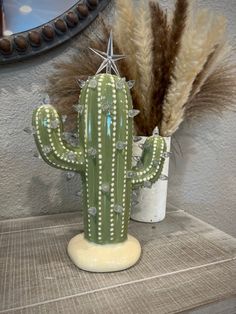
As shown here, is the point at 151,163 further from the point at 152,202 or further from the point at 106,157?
the point at 152,202

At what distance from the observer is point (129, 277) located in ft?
1.24

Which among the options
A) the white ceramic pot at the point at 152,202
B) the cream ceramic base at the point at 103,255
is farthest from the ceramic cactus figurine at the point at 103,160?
the white ceramic pot at the point at 152,202

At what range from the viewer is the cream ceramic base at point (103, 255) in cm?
38

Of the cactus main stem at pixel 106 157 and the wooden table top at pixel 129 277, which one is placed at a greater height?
the cactus main stem at pixel 106 157

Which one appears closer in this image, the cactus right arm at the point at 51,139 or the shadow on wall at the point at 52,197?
the cactus right arm at the point at 51,139

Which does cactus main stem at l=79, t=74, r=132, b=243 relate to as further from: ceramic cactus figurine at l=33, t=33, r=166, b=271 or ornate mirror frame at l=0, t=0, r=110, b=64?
ornate mirror frame at l=0, t=0, r=110, b=64

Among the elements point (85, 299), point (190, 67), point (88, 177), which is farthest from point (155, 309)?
point (190, 67)

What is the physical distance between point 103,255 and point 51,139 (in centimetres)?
17

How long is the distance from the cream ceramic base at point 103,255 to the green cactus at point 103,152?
0.01 metres

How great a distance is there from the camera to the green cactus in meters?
0.37

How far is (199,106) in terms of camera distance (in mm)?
593

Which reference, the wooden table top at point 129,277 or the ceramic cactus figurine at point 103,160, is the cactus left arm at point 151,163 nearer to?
the ceramic cactus figurine at point 103,160

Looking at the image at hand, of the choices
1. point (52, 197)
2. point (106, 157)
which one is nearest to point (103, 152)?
point (106, 157)

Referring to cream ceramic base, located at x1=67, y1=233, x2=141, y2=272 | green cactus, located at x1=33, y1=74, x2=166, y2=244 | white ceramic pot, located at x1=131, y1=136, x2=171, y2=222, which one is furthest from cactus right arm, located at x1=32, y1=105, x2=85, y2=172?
white ceramic pot, located at x1=131, y1=136, x2=171, y2=222
